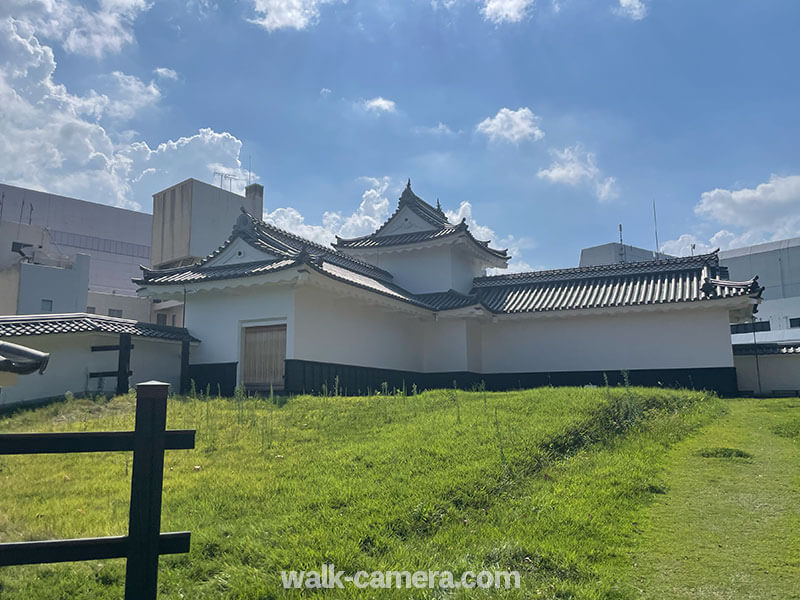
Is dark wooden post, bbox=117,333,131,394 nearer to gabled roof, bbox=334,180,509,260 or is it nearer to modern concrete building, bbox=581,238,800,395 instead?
A: gabled roof, bbox=334,180,509,260

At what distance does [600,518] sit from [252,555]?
135 inches

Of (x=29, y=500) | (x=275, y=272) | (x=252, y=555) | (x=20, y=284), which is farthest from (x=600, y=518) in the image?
(x=20, y=284)

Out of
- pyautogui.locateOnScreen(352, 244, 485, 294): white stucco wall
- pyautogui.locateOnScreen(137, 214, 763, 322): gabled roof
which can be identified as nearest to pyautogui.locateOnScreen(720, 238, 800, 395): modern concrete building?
pyautogui.locateOnScreen(137, 214, 763, 322): gabled roof

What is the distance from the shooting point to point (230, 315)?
18797mm

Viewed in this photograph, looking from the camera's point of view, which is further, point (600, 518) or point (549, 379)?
point (549, 379)

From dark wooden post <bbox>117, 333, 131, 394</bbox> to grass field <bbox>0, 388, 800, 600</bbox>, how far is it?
13.6ft

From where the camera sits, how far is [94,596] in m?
5.05

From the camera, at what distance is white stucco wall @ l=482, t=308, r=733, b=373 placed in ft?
68.4

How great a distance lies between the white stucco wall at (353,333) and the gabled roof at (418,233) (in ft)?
11.9

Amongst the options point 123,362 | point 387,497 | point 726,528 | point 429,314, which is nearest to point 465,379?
point 429,314

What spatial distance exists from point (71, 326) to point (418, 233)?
14.0m

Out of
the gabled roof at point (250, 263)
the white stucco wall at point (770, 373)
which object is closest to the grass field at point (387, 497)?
the gabled roof at point (250, 263)

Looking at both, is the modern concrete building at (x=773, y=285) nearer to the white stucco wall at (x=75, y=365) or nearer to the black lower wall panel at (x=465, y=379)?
the black lower wall panel at (x=465, y=379)

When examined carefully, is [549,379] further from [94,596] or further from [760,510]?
[94,596]
